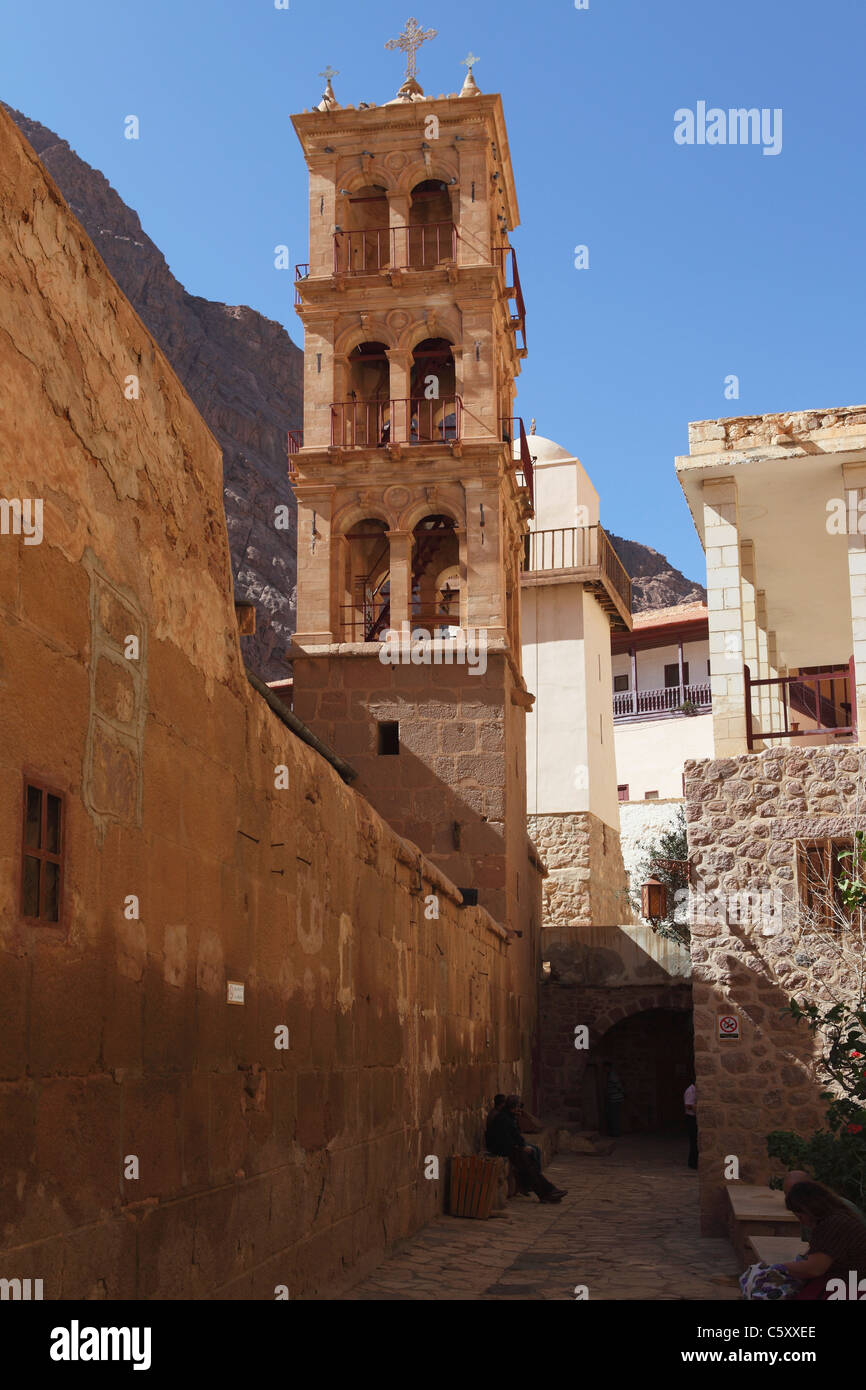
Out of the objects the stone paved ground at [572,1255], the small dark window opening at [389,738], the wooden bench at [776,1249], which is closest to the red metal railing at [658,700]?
the small dark window opening at [389,738]

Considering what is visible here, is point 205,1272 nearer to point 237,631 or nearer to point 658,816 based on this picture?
point 237,631

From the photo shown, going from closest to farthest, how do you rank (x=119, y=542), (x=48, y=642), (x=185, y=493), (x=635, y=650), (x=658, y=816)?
(x=48, y=642), (x=119, y=542), (x=185, y=493), (x=658, y=816), (x=635, y=650)

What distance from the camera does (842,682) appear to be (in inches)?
906

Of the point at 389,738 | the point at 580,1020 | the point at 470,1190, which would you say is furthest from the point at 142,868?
the point at 580,1020

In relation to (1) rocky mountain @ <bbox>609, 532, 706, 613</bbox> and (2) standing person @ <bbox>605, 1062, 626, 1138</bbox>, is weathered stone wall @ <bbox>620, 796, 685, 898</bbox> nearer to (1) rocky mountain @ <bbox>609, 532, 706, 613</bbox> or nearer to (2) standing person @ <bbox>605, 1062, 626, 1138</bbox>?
(2) standing person @ <bbox>605, 1062, 626, 1138</bbox>

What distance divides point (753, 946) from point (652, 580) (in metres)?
61.8

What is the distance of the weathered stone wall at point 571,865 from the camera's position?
26.6m

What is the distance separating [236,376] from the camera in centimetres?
6062

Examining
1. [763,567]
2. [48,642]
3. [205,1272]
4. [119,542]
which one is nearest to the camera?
[48,642]

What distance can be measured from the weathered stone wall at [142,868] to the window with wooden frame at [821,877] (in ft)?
18.5

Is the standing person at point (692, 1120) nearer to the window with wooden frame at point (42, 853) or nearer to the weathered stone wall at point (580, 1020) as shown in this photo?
the weathered stone wall at point (580, 1020)
